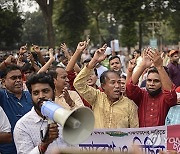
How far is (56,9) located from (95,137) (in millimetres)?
39400

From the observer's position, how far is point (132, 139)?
4469mm

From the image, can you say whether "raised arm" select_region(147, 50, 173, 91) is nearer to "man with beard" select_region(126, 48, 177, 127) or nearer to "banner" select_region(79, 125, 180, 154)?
"man with beard" select_region(126, 48, 177, 127)

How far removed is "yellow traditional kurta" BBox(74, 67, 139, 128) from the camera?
4.61 metres

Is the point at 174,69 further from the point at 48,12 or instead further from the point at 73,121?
the point at 48,12

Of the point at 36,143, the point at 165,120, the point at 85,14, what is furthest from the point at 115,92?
the point at 85,14

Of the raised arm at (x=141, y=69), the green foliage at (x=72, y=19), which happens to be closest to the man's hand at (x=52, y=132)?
the raised arm at (x=141, y=69)

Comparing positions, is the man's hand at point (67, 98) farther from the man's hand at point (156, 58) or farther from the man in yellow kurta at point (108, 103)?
the man's hand at point (156, 58)

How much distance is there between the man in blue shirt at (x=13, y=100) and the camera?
14.2 feet

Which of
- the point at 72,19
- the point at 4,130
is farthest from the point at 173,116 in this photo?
the point at 72,19

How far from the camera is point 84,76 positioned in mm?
4688

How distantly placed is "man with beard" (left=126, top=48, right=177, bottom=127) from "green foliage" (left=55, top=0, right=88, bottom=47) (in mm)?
35948

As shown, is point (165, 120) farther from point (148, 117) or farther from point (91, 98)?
point (91, 98)

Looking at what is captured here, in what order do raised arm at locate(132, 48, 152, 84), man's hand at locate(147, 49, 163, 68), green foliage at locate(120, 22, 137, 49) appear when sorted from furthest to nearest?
1. green foliage at locate(120, 22, 137, 49)
2. raised arm at locate(132, 48, 152, 84)
3. man's hand at locate(147, 49, 163, 68)

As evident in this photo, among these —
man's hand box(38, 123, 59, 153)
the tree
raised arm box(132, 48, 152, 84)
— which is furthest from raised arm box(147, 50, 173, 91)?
the tree
